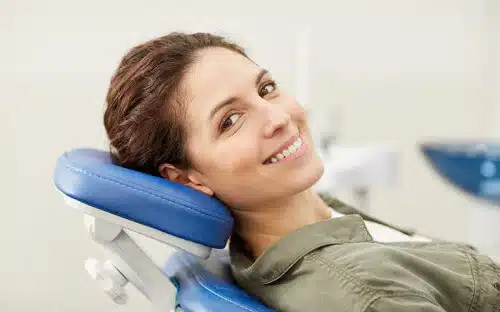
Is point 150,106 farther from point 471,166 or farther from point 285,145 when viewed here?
point 471,166

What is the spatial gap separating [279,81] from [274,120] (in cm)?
141

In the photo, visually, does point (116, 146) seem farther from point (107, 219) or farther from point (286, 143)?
point (286, 143)

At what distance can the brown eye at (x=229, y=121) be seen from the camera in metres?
1.08

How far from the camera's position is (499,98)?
10.2 ft

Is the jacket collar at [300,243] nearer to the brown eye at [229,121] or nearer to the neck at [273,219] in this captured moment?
the neck at [273,219]

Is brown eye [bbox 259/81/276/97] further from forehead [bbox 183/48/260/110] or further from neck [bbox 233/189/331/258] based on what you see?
neck [bbox 233/189/331/258]

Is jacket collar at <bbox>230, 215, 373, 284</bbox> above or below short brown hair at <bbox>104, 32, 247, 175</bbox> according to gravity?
below

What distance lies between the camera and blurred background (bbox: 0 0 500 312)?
2.05 m

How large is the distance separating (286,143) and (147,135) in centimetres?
26

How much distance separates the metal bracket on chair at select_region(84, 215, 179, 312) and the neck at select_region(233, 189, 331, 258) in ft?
0.64

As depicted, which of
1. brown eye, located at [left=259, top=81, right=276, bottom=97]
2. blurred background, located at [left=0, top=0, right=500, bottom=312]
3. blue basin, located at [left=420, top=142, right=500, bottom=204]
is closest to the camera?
brown eye, located at [left=259, top=81, right=276, bottom=97]

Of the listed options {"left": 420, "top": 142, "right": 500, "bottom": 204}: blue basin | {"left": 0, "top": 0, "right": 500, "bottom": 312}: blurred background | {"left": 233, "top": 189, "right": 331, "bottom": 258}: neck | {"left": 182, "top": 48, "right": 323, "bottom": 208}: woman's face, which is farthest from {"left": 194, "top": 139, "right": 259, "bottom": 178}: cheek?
{"left": 420, "top": 142, "right": 500, "bottom": 204}: blue basin

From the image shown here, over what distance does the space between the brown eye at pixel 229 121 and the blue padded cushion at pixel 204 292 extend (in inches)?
10.9

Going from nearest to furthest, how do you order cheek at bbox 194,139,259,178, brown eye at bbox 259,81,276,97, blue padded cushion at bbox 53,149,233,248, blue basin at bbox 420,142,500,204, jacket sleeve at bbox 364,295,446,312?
jacket sleeve at bbox 364,295,446,312 → blue padded cushion at bbox 53,149,233,248 → cheek at bbox 194,139,259,178 → brown eye at bbox 259,81,276,97 → blue basin at bbox 420,142,500,204
